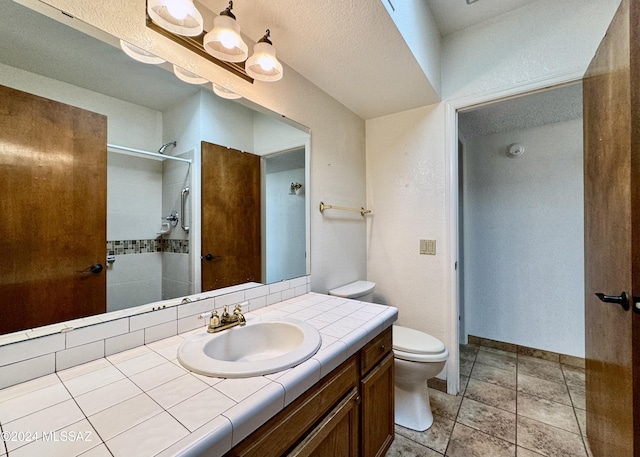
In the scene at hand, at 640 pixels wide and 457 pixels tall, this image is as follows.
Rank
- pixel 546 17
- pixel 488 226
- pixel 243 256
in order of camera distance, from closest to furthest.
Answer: pixel 243 256 < pixel 546 17 < pixel 488 226

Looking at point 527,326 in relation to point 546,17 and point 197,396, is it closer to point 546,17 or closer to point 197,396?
point 546,17

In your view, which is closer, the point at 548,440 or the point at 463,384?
the point at 548,440

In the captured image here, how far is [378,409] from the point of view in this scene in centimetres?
118

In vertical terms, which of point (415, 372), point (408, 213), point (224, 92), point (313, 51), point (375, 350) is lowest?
point (415, 372)

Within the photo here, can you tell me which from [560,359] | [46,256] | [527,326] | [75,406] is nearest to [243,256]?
[46,256]

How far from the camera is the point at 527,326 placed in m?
2.42

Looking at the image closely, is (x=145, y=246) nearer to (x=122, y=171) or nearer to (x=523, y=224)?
(x=122, y=171)

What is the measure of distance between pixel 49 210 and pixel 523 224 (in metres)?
3.18

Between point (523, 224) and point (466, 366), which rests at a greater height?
point (523, 224)

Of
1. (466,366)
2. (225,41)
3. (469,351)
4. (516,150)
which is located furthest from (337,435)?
(516,150)

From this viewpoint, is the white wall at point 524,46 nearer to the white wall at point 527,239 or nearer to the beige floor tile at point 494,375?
the white wall at point 527,239

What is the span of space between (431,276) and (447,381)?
749mm

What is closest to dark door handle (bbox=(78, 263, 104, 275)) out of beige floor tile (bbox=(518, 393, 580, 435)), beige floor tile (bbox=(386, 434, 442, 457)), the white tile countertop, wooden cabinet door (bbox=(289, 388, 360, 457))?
the white tile countertop

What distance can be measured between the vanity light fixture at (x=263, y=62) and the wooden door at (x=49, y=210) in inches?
25.3
